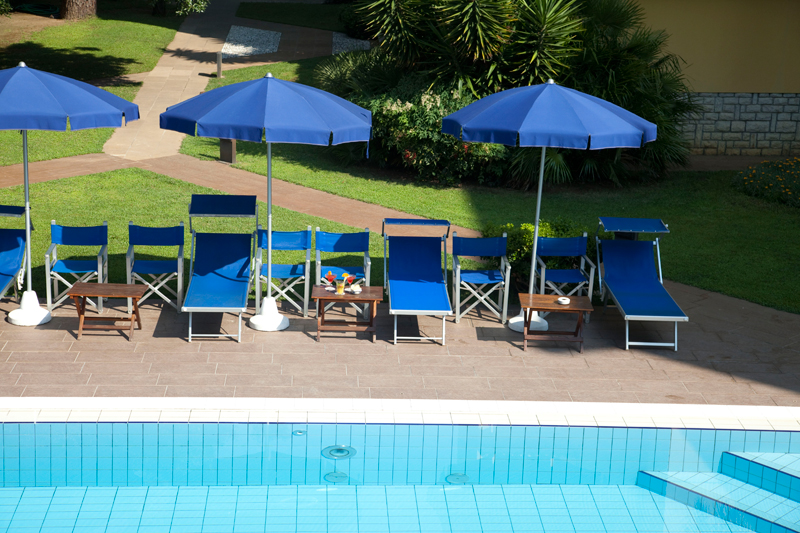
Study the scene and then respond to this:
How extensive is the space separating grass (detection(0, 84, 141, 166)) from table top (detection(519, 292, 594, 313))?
10824 millimetres

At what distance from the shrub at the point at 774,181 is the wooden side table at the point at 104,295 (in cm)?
1169

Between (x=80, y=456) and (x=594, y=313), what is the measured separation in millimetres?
5804

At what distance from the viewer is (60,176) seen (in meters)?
14.0

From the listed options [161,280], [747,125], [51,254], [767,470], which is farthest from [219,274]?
[747,125]

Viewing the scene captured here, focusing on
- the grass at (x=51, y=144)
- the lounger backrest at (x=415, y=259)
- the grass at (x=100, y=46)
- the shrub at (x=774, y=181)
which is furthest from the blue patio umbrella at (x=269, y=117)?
the grass at (x=100, y=46)

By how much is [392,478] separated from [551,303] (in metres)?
2.89

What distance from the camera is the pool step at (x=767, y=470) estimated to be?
6.33m

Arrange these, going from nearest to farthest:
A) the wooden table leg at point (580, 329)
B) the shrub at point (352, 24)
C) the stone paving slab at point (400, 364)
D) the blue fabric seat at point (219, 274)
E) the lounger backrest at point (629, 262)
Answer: the stone paving slab at point (400, 364), the blue fabric seat at point (219, 274), the wooden table leg at point (580, 329), the lounger backrest at point (629, 262), the shrub at point (352, 24)

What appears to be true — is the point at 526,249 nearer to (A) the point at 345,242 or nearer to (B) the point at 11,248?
(A) the point at 345,242

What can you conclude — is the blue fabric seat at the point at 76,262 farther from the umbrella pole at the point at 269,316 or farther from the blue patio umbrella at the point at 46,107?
the umbrella pole at the point at 269,316

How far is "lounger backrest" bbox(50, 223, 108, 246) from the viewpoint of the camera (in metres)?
8.63

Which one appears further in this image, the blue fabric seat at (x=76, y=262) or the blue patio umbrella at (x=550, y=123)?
the blue fabric seat at (x=76, y=262)

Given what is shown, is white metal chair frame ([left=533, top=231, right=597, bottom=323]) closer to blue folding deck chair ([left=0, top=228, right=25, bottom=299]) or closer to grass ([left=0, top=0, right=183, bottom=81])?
blue folding deck chair ([left=0, top=228, right=25, bottom=299])

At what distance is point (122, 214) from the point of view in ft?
39.7
